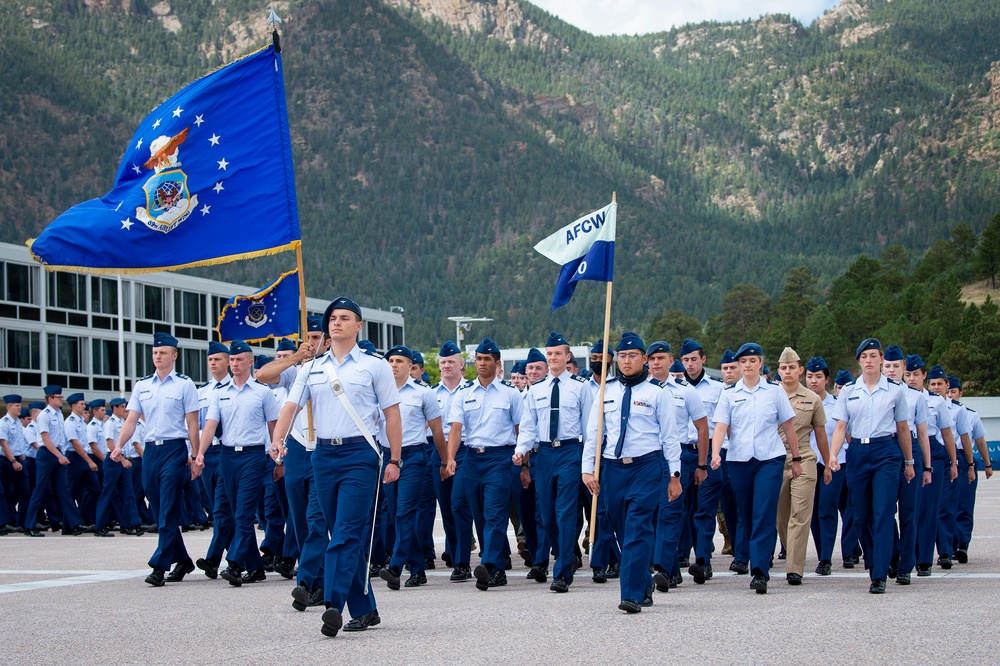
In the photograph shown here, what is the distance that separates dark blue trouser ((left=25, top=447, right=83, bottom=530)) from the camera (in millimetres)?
21422

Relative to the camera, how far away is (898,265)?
13125 cm

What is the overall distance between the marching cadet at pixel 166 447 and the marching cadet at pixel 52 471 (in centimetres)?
949

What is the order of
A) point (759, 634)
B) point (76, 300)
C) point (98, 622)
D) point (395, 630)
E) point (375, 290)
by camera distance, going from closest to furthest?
point (759, 634), point (395, 630), point (98, 622), point (76, 300), point (375, 290)

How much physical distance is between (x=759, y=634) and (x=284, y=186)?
542 centimetres

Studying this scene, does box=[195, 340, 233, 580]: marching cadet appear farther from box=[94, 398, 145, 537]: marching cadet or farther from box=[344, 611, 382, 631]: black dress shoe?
box=[94, 398, 145, 537]: marching cadet

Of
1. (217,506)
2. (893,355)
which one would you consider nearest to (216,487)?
(217,506)

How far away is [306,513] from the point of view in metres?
10.3

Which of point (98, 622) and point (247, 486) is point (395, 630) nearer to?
point (98, 622)

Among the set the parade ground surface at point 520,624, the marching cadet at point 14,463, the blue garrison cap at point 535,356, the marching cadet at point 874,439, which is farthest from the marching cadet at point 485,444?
the marching cadet at point 14,463

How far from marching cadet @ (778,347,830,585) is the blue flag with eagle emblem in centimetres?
489

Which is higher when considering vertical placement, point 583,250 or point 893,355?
point 583,250

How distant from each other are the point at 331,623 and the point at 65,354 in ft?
174

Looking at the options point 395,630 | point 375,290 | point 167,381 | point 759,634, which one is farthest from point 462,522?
point 375,290

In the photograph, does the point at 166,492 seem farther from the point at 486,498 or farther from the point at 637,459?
the point at 637,459
